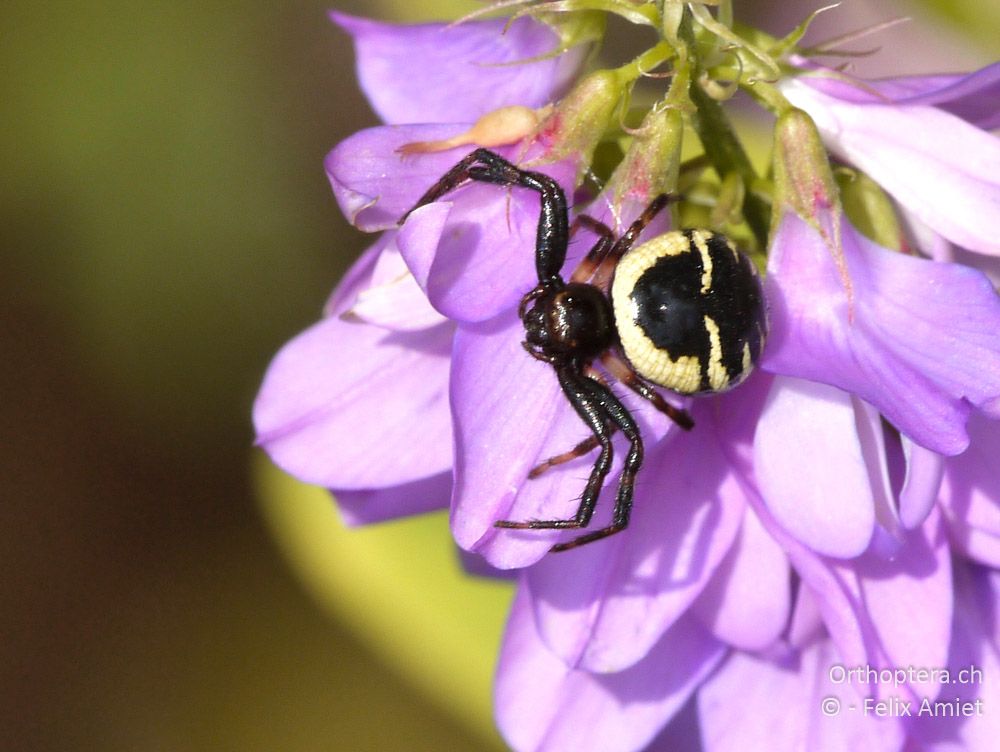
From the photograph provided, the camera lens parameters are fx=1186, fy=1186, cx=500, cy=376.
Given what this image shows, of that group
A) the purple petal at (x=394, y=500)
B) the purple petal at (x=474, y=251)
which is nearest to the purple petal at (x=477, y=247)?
the purple petal at (x=474, y=251)

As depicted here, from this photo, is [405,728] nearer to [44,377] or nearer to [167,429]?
[167,429]

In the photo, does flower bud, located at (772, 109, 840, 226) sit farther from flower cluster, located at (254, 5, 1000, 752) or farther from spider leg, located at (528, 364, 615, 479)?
spider leg, located at (528, 364, 615, 479)

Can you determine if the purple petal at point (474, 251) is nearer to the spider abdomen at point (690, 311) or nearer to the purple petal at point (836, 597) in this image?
the spider abdomen at point (690, 311)

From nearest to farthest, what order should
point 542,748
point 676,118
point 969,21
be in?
point 676,118
point 542,748
point 969,21

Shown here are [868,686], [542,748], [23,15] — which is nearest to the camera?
[868,686]

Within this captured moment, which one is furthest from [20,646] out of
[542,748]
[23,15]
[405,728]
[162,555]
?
[542,748]

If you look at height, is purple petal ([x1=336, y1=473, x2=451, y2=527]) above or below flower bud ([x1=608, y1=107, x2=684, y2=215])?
below

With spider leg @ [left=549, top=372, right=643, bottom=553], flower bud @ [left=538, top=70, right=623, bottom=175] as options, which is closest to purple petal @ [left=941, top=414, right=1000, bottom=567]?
spider leg @ [left=549, top=372, right=643, bottom=553]
